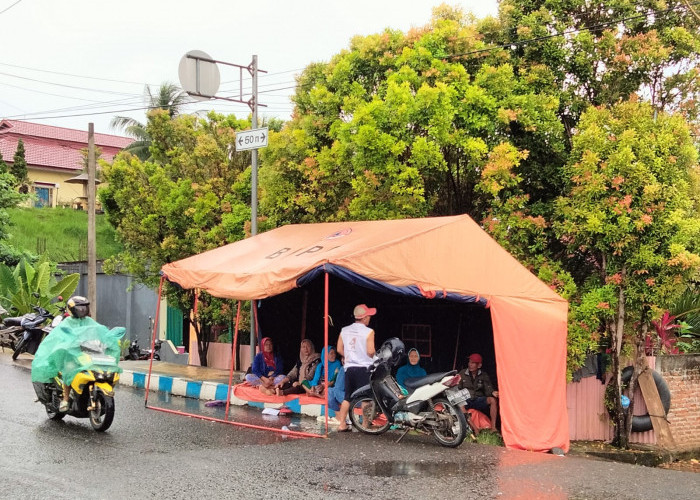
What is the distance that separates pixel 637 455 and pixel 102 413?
838cm

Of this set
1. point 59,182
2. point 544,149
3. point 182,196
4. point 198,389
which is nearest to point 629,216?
point 544,149

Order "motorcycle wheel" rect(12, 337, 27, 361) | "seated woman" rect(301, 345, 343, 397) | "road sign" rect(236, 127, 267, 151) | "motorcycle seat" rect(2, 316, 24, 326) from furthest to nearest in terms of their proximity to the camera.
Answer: "motorcycle seat" rect(2, 316, 24, 326)
"motorcycle wheel" rect(12, 337, 27, 361)
"road sign" rect(236, 127, 267, 151)
"seated woman" rect(301, 345, 343, 397)

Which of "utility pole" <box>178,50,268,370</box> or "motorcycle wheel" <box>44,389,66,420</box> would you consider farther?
"utility pole" <box>178,50,268,370</box>

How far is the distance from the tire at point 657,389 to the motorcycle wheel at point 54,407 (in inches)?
355

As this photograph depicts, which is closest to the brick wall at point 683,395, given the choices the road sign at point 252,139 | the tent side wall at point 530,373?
the tent side wall at point 530,373

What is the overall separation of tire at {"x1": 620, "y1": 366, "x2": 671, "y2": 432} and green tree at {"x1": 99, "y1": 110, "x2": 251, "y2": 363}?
8212mm

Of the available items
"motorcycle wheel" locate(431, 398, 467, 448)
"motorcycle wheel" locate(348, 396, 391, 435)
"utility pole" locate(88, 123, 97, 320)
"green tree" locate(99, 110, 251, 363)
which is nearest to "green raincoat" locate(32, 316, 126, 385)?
"motorcycle wheel" locate(348, 396, 391, 435)

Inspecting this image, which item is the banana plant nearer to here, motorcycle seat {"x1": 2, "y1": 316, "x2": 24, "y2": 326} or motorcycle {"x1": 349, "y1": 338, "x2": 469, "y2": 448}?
motorcycle seat {"x1": 2, "y1": 316, "x2": 24, "y2": 326}

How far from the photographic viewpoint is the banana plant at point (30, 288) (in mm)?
22125

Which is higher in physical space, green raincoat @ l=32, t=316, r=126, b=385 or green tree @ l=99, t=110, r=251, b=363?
green tree @ l=99, t=110, r=251, b=363

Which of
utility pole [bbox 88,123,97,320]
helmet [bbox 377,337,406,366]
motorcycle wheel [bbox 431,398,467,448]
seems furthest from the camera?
utility pole [bbox 88,123,97,320]

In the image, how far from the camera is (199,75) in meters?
14.5

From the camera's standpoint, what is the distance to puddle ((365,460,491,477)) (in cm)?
788

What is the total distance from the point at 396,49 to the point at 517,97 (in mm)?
2604
